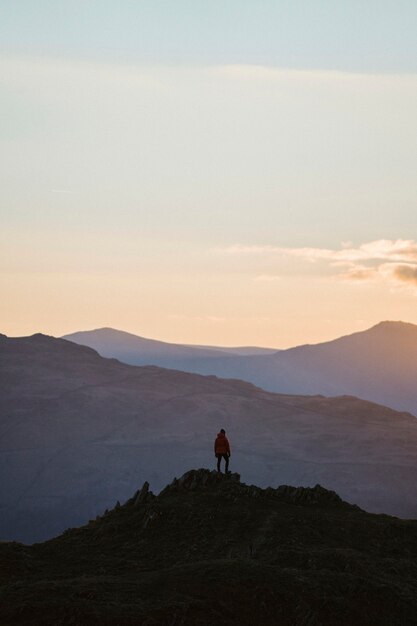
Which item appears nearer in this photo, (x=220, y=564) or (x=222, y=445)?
(x=220, y=564)

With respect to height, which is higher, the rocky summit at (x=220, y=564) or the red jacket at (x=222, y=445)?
the red jacket at (x=222, y=445)

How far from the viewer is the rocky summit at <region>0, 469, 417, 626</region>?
122 ft

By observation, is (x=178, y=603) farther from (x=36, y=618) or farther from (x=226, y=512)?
(x=226, y=512)

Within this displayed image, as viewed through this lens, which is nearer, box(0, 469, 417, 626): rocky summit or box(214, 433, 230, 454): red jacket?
box(0, 469, 417, 626): rocky summit

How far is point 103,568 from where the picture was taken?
4497cm

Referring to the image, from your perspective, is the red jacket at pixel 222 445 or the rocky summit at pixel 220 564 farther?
the red jacket at pixel 222 445

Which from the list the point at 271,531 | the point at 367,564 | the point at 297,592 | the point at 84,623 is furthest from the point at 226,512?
the point at 84,623

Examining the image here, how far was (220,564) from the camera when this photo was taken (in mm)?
41438

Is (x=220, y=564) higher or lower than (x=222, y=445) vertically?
lower

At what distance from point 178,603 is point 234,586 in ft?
9.86

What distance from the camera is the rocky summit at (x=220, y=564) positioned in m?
37.2

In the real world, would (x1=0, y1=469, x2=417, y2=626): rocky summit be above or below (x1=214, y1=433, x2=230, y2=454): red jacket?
below

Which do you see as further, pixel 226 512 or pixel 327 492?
pixel 327 492

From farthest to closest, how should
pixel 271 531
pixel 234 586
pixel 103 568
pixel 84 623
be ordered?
pixel 271 531 → pixel 103 568 → pixel 234 586 → pixel 84 623
